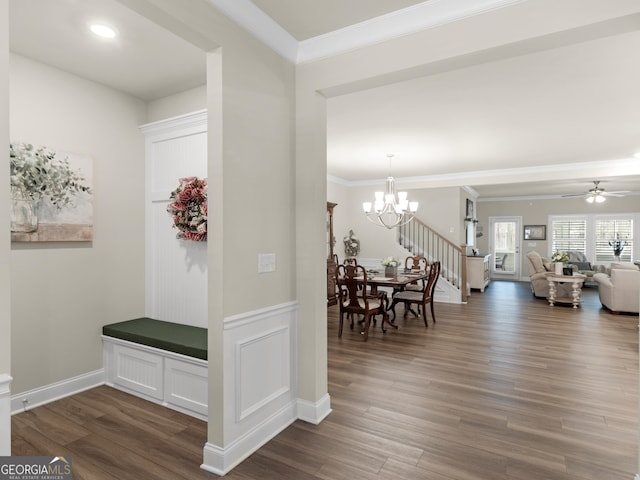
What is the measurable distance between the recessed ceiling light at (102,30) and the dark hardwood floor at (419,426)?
2685mm

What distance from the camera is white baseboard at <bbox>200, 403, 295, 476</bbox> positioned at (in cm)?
207

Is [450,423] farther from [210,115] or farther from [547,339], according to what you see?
[547,339]

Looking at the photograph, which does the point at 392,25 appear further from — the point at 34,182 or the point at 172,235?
the point at 34,182

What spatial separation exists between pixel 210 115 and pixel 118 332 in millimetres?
2144

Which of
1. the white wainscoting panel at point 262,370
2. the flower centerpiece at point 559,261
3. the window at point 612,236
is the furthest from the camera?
the window at point 612,236

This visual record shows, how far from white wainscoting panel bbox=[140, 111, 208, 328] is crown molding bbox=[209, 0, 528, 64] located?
98 cm

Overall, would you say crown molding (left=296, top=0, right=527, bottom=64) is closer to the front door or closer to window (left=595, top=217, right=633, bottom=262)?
the front door

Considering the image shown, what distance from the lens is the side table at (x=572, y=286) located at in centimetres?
717

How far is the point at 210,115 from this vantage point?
6.88 feet

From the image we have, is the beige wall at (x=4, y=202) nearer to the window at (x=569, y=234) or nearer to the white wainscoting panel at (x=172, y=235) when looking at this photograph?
the white wainscoting panel at (x=172, y=235)

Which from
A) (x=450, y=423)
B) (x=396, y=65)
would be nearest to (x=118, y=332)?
(x=450, y=423)

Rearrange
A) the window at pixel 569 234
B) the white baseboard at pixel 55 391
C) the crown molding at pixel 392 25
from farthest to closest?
1. the window at pixel 569 234
2. the white baseboard at pixel 55 391
3. the crown molding at pixel 392 25

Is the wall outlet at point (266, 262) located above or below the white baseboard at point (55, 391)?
above

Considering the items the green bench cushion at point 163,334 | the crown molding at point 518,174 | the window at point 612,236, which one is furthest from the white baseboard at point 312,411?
the window at point 612,236
